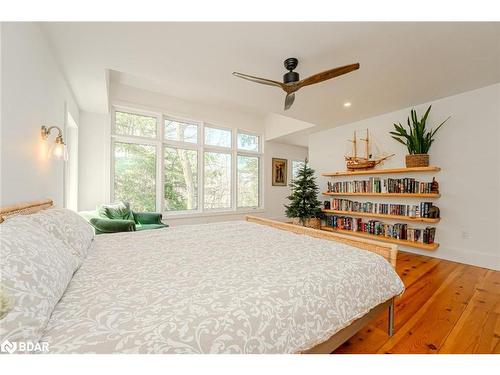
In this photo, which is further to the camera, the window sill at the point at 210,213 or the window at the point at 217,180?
the window at the point at 217,180

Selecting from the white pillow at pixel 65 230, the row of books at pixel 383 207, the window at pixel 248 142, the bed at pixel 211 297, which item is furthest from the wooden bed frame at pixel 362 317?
the window at pixel 248 142

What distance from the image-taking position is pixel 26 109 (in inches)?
61.9

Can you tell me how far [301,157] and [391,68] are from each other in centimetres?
430

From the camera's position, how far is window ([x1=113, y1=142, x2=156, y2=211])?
3.97 m

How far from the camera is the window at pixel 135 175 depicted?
3973mm

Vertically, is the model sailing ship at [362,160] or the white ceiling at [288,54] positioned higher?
the white ceiling at [288,54]

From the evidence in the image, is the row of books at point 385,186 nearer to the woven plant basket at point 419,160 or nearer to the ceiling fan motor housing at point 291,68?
the woven plant basket at point 419,160

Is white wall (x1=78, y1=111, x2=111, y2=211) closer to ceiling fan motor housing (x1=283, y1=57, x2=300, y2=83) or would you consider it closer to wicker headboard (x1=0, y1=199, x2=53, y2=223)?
wicker headboard (x1=0, y1=199, x2=53, y2=223)

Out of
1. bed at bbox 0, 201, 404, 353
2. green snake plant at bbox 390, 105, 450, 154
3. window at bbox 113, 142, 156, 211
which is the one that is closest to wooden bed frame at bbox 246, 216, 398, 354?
bed at bbox 0, 201, 404, 353

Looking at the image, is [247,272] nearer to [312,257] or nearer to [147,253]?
[312,257]

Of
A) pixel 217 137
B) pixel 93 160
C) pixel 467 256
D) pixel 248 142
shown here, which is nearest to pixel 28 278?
pixel 93 160

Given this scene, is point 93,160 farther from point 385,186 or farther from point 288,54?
point 385,186

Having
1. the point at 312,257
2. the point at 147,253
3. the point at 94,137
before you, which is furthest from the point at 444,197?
the point at 94,137

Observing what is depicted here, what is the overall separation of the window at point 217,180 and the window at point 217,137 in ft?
0.80
